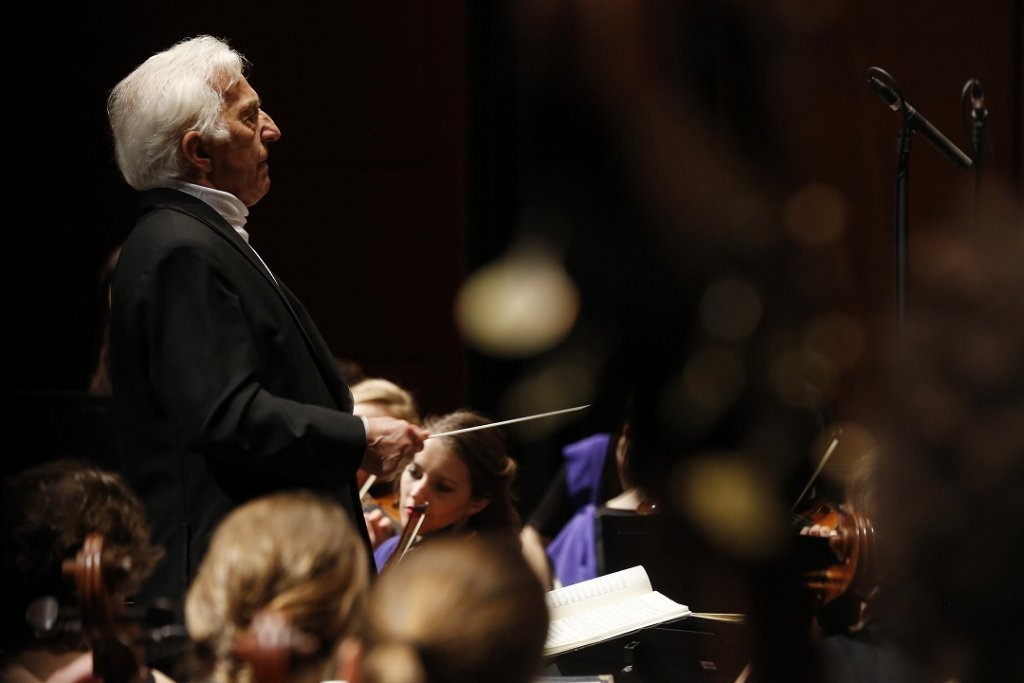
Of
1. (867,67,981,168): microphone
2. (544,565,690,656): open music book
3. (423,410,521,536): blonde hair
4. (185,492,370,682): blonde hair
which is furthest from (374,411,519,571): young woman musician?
(185,492,370,682): blonde hair

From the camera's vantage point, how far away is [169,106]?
62.9 inches

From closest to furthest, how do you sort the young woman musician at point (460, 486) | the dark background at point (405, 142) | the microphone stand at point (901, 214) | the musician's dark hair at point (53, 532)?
the musician's dark hair at point (53, 532) → the young woman musician at point (460, 486) → the microphone stand at point (901, 214) → the dark background at point (405, 142)

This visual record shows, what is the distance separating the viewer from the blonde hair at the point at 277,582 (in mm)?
1066

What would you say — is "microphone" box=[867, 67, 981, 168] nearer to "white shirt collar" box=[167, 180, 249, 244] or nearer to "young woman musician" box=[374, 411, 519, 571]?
"young woman musician" box=[374, 411, 519, 571]

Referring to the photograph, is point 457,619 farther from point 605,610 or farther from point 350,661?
point 605,610

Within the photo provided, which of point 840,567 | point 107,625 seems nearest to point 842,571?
point 840,567

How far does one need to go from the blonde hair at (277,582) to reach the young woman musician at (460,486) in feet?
3.61

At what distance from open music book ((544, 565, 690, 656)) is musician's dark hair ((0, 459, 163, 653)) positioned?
507 millimetres

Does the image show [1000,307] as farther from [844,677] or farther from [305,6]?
[305,6]

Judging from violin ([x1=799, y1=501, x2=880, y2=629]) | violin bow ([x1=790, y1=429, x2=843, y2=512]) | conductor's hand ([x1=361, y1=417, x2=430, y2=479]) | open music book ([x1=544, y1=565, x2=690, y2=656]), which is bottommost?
open music book ([x1=544, y1=565, x2=690, y2=656])

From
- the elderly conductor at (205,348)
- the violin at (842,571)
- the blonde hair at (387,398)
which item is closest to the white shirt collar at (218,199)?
the elderly conductor at (205,348)

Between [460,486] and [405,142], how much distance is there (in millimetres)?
1536

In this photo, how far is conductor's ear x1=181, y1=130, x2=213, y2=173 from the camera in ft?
5.26

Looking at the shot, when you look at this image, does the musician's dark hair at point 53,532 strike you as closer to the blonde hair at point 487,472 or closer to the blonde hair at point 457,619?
the blonde hair at point 457,619
